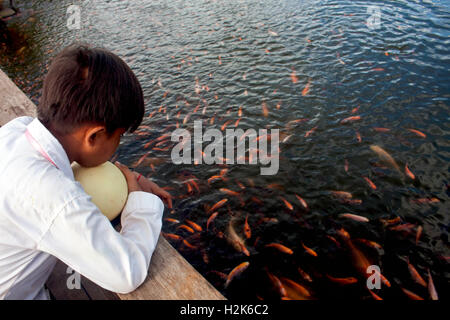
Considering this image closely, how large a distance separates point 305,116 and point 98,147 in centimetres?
466

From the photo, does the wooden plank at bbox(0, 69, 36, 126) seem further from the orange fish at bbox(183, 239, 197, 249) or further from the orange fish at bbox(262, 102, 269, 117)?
the orange fish at bbox(262, 102, 269, 117)

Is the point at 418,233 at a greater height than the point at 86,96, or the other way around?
the point at 86,96

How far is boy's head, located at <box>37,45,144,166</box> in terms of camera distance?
1743mm

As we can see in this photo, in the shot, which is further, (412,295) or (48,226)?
(412,295)

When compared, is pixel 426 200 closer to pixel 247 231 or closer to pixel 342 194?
pixel 342 194

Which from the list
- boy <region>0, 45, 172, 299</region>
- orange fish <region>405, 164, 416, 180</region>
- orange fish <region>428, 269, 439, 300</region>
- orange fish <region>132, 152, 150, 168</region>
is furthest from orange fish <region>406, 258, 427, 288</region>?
orange fish <region>132, 152, 150, 168</region>

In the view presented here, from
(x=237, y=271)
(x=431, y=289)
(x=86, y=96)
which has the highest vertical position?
(x=86, y=96)

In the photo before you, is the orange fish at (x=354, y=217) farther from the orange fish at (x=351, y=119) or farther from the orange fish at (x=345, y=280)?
the orange fish at (x=351, y=119)

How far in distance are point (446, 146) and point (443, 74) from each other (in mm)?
2524

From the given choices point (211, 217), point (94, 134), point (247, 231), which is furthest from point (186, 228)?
point (94, 134)

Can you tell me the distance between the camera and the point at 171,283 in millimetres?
1970

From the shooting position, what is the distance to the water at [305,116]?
3.68 meters

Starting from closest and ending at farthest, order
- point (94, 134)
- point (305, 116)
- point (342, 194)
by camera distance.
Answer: point (94, 134) < point (342, 194) < point (305, 116)
